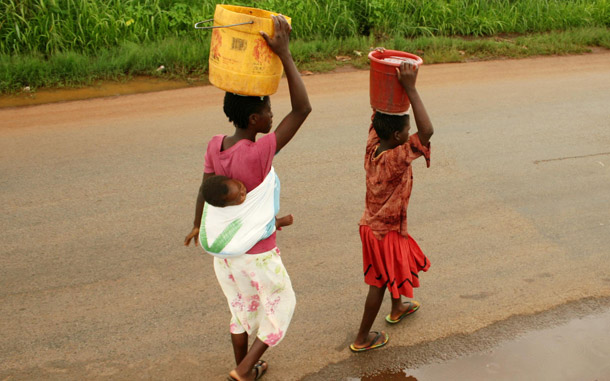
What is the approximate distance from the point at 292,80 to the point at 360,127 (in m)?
4.20

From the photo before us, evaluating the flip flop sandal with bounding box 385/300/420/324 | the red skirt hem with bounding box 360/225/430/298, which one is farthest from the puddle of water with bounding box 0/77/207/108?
the red skirt hem with bounding box 360/225/430/298

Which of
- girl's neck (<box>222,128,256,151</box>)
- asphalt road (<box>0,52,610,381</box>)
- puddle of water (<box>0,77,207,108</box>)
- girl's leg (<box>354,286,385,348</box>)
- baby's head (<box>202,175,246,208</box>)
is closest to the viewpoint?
baby's head (<box>202,175,246,208</box>)

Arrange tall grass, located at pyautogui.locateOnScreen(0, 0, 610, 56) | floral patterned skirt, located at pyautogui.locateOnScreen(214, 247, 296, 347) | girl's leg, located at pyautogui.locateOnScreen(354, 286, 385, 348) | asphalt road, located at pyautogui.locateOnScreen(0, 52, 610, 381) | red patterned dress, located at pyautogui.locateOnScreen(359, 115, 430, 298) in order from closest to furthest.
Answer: floral patterned skirt, located at pyautogui.locateOnScreen(214, 247, 296, 347)
red patterned dress, located at pyautogui.locateOnScreen(359, 115, 430, 298)
girl's leg, located at pyautogui.locateOnScreen(354, 286, 385, 348)
asphalt road, located at pyautogui.locateOnScreen(0, 52, 610, 381)
tall grass, located at pyautogui.locateOnScreen(0, 0, 610, 56)

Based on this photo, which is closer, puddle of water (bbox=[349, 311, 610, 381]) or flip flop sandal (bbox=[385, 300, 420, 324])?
puddle of water (bbox=[349, 311, 610, 381])

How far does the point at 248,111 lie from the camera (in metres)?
2.96

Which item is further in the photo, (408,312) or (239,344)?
(408,312)

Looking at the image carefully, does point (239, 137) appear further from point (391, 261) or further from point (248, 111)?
point (391, 261)

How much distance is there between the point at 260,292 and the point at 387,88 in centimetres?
115

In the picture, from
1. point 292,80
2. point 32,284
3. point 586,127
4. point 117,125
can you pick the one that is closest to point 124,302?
point 32,284

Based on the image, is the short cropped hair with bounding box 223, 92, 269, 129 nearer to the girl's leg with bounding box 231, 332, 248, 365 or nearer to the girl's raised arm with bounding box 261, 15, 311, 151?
the girl's raised arm with bounding box 261, 15, 311, 151

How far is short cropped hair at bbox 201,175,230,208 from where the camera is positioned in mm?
2912

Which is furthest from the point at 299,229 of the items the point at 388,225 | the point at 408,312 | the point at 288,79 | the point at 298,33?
the point at 298,33

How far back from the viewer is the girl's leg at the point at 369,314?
3672mm

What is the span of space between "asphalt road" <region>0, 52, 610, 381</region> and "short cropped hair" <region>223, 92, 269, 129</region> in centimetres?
144
